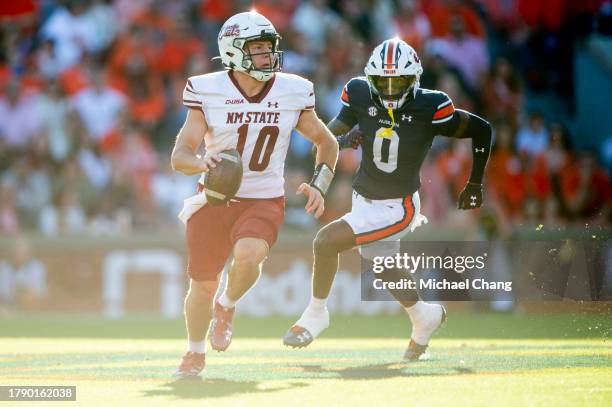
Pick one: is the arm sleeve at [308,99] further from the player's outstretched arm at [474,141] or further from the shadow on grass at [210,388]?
the shadow on grass at [210,388]

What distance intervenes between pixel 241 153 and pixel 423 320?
75.2 inches

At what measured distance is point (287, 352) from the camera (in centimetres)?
989

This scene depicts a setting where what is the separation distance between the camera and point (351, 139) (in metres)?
9.30

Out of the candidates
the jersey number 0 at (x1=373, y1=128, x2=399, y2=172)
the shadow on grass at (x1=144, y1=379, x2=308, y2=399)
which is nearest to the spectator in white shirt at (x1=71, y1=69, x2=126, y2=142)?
the jersey number 0 at (x1=373, y1=128, x2=399, y2=172)

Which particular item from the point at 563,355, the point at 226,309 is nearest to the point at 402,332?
the point at 563,355

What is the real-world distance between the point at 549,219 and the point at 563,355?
5.74 metres

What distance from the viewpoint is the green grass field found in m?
7.04

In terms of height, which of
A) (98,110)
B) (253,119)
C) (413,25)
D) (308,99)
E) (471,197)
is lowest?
(471,197)

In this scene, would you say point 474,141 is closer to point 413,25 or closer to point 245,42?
point 245,42

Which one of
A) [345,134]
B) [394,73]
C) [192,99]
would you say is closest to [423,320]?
[345,134]

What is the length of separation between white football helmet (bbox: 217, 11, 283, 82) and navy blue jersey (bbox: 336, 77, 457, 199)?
0.97 m

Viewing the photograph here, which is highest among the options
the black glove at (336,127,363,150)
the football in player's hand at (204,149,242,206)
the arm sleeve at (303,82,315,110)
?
the arm sleeve at (303,82,315,110)

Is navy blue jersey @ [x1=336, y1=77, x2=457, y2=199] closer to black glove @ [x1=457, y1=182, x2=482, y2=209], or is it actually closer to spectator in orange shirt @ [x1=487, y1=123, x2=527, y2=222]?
black glove @ [x1=457, y1=182, x2=482, y2=209]

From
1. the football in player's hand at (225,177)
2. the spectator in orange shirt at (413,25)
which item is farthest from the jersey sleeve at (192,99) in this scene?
the spectator in orange shirt at (413,25)
